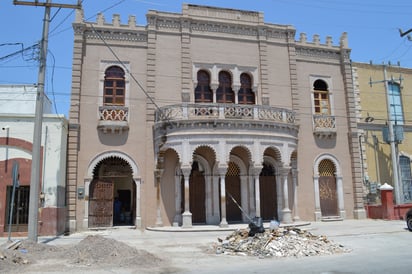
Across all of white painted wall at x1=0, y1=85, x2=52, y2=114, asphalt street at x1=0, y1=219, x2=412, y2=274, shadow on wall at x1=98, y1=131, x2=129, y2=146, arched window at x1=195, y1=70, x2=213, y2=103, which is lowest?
asphalt street at x1=0, y1=219, x2=412, y2=274

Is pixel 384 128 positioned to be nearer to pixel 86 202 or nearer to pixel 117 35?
pixel 117 35

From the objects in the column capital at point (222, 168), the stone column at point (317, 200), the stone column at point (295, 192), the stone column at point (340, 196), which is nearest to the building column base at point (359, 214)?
the stone column at point (340, 196)

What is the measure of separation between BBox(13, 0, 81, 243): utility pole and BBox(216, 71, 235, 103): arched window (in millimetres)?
9161

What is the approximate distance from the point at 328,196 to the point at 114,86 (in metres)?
13.8

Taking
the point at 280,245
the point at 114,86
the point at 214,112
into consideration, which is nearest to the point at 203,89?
the point at 214,112

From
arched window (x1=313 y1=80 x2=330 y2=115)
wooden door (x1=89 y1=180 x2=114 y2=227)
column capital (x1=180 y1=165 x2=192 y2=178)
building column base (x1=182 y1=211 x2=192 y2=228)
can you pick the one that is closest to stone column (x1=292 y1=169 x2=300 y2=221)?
arched window (x1=313 y1=80 x2=330 y2=115)

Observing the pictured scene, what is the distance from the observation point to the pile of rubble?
10945 mm

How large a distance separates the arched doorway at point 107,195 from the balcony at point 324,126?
1105 cm

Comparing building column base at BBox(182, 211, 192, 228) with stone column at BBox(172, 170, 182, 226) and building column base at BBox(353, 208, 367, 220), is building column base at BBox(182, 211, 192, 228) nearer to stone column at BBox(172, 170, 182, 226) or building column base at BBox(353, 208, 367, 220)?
stone column at BBox(172, 170, 182, 226)

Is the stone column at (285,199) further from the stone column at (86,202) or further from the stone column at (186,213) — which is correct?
the stone column at (86,202)

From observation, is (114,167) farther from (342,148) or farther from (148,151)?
(342,148)

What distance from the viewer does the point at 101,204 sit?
18750 millimetres

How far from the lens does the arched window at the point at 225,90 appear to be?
21.0 m

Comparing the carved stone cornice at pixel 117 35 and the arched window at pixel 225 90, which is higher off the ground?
the carved stone cornice at pixel 117 35
